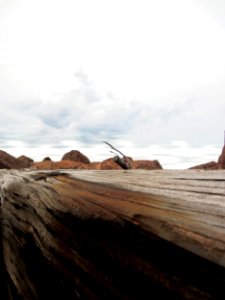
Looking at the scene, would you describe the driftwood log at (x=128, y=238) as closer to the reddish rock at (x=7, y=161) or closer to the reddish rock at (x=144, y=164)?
the reddish rock at (x=7, y=161)

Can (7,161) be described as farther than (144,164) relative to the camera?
No

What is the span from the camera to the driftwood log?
706mm

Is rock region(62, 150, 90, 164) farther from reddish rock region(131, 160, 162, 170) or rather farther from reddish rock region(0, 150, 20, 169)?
reddish rock region(0, 150, 20, 169)

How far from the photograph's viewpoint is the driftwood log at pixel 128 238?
71cm

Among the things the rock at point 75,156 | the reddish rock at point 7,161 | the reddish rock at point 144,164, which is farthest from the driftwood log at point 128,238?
the rock at point 75,156

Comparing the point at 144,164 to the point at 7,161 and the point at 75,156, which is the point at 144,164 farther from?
the point at 75,156

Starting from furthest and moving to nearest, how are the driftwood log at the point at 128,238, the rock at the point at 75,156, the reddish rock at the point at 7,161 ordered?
the rock at the point at 75,156
the reddish rock at the point at 7,161
the driftwood log at the point at 128,238

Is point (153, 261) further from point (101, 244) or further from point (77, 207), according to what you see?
point (77, 207)

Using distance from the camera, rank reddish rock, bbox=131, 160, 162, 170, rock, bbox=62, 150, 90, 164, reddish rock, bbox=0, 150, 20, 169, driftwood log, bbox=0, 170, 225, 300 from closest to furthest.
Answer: driftwood log, bbox=0, 170, 225, 300, reddish rock, bbox=0, 150, 20, 169, reddish rock, bbox=131, 160, 162, 170, rock, bbox=62, 150, 90, 164

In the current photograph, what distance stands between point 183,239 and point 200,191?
0.29 metres

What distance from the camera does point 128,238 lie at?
0.90m

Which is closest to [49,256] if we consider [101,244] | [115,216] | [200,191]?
[101,244]

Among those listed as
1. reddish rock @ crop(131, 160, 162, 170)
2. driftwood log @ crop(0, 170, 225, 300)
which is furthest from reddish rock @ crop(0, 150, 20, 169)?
driftwood log @ crop(0, 170, 225, 300)

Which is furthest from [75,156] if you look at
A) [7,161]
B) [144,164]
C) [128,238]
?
[128,238]
